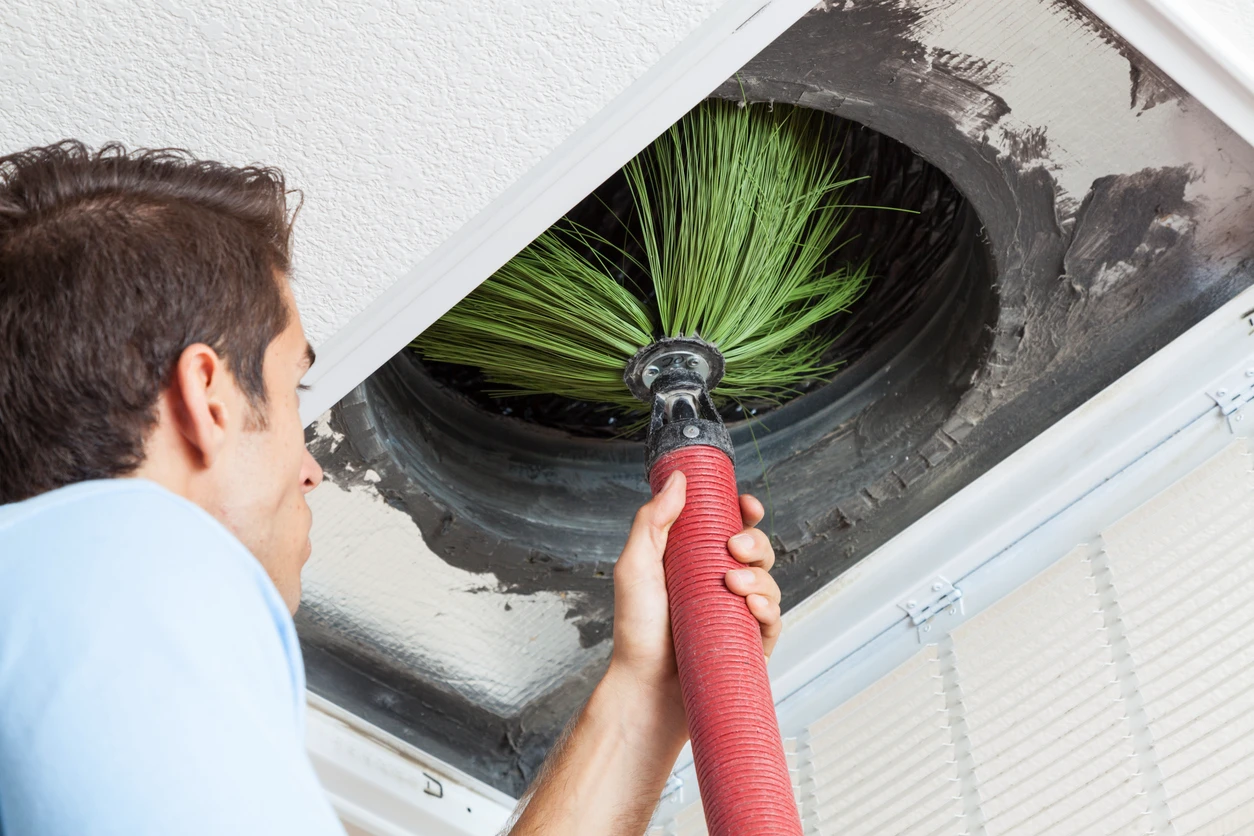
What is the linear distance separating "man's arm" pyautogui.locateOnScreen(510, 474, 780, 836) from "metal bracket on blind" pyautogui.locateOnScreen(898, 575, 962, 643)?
28 centimetres

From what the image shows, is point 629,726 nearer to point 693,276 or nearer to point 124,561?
point 693,276

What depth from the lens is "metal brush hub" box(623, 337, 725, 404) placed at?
1.28 metres

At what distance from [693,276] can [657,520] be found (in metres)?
0.35

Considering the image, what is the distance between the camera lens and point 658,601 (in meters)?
1.10

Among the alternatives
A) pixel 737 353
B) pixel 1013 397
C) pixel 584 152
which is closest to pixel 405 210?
pixel 584 152

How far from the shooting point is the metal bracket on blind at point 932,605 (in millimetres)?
1342

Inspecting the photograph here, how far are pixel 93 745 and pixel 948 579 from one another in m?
1.03

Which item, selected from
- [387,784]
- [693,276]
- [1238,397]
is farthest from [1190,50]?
[387,784]

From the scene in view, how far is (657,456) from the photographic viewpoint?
1.13 metres

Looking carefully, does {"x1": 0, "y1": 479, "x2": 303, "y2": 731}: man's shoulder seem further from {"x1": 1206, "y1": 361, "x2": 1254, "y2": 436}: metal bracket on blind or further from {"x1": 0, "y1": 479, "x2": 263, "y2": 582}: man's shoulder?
{"x1": 1206, "y1": 361, "x2": 1254, "y2": 436}: metal bracket on blind

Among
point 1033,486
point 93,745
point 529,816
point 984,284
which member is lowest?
point 93,745

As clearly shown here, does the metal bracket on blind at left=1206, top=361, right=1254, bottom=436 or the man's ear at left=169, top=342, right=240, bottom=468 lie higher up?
the metal bracket on blind at left=1206, top=361, right=1254, bottom=436

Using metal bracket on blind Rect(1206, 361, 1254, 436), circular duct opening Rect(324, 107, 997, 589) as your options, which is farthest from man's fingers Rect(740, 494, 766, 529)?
metal bracket on blind Rect(1206, 361, 1254, 436)

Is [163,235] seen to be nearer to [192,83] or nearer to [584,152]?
[192,83]
